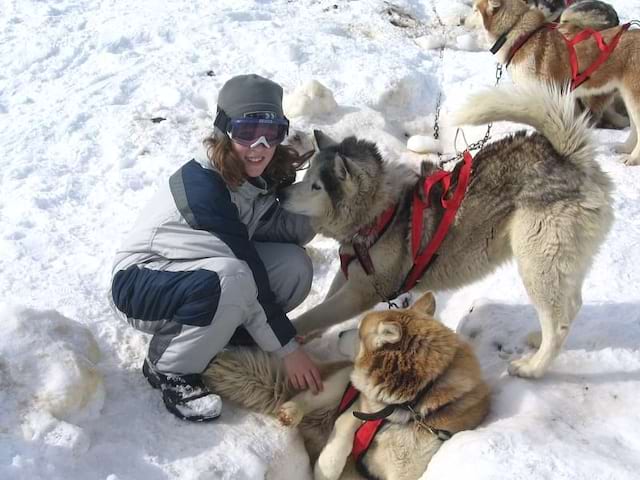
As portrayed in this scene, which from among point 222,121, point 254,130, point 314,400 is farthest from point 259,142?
point 314,400

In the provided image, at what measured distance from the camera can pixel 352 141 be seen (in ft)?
10.2

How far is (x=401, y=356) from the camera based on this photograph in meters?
2.39

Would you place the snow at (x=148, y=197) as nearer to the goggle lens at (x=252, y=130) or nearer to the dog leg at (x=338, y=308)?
the dog leg at (x=338, y=308)

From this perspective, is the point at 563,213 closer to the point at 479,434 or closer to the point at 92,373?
the point at 479,434

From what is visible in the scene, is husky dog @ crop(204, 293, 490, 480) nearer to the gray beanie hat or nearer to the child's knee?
the child's knee

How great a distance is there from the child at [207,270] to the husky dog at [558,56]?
12.2 feet

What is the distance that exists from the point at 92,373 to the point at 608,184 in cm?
257

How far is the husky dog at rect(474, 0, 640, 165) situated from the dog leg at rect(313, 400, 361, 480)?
4.02m

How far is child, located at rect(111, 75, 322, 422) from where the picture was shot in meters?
2.35

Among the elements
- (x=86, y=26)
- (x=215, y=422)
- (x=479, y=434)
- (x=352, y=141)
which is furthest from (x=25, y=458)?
(x=86, y=26)

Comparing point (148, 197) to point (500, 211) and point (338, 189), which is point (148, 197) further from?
point (500, 211)

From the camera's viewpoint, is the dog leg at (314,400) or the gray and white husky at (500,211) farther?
the gray and white husky at (500,211)

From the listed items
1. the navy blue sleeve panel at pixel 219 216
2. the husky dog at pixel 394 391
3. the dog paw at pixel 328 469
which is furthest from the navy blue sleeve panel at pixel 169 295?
the dog paw at pixel 328 469

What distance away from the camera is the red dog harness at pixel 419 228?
2811 millimetres
